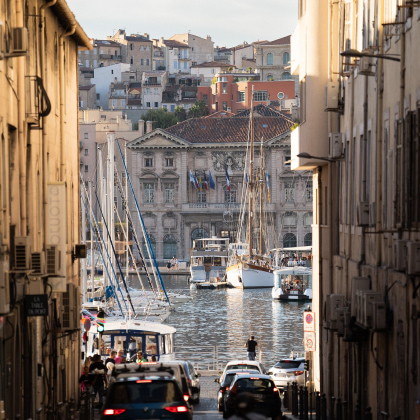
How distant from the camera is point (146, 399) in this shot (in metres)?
16.4

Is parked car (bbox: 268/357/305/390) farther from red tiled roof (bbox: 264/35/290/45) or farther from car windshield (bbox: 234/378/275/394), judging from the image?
red tiled roof (bbox: 264/35/290/45)

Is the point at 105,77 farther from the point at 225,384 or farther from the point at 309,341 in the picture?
the point at 225,384

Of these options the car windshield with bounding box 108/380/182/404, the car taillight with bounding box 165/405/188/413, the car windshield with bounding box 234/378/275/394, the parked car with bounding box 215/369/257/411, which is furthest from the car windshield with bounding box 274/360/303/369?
the car taillight with bounding box 165/405/188/413

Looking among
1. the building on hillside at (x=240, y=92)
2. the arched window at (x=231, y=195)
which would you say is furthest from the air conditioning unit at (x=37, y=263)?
the building on hillside at (x=240, y=92)

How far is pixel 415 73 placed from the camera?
17875mm

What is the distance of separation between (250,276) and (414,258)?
87.7m

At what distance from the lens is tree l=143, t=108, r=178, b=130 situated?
15900 centimetres

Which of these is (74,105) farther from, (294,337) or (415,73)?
(294,337)

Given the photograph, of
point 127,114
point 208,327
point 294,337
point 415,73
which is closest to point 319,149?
point 415,73

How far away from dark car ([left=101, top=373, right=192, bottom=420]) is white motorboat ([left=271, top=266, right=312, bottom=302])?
7344 cm

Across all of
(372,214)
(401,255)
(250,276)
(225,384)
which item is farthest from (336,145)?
(250,276)

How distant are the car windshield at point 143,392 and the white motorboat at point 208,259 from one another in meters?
91.6

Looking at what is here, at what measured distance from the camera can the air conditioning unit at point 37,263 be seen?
1995cm

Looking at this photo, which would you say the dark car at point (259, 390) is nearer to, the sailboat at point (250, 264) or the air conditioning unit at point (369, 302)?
the air conditioning unit at point (369, 302)
